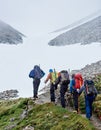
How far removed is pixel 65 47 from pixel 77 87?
259 ft

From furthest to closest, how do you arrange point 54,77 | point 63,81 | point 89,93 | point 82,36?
point 82,36, point 54,77, point 63,81, point 89,93

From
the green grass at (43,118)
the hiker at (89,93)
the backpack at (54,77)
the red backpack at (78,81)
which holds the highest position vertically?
the backpack at (54,77)

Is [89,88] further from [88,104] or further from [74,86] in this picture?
[74,86]

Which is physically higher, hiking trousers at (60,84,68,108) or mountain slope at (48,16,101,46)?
mountain slope at (48,16,101,46)

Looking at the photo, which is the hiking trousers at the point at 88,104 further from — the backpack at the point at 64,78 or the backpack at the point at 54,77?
the backpack at the point at 54,77

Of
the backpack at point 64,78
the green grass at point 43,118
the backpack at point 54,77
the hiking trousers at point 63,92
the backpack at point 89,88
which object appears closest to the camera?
the green grass at point 43,118

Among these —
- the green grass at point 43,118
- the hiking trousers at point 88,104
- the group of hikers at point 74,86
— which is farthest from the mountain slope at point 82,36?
the hiking trousers at point 88,104

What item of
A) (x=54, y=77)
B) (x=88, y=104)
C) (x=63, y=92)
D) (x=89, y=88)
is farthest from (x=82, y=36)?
(x=89, y=88)

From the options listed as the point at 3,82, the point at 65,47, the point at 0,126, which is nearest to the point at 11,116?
the point at 0,126

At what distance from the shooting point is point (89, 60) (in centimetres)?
7256

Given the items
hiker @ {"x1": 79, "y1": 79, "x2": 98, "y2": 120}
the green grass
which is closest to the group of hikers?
hiker @ {"x1": 79, "y1": 79, "x2": 98, "y2": 120}

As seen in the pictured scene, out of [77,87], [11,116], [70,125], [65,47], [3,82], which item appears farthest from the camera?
[65,47]

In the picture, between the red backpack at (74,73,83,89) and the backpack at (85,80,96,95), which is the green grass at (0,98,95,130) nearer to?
the backpack at (85,80,96,95)

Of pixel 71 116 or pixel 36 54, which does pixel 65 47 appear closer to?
pixel 36 54
